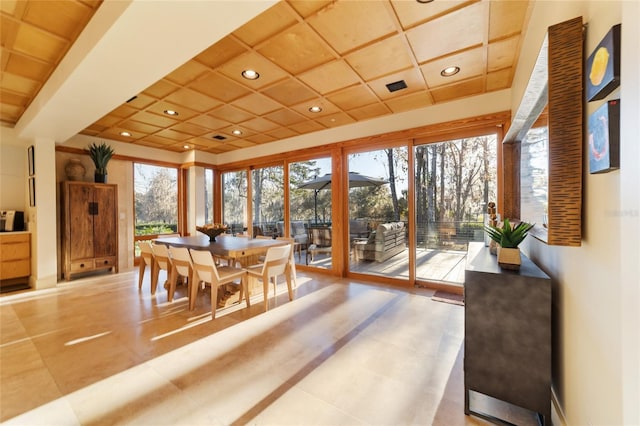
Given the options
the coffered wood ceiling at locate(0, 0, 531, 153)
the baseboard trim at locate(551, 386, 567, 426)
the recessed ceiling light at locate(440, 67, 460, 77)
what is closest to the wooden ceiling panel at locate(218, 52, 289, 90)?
the coffered wood ceiling at locate(0, 0, 531, 153)

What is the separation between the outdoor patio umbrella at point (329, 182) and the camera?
4.71 metres

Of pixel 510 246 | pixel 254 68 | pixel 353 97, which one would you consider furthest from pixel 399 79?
pixel 510 246

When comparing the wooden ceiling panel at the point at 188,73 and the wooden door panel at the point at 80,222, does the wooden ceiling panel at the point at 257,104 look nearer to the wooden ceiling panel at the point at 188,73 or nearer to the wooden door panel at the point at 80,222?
the wooden ceiling panel at the point at 188,73

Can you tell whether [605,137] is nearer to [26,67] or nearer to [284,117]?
[284,117]

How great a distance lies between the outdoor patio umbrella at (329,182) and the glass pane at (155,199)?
3544 mm

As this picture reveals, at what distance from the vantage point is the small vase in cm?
497

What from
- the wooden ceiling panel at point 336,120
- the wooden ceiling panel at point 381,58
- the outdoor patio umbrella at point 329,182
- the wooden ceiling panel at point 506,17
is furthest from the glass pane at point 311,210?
the wooden ceiling panel at point 506,17

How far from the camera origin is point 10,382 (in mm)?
1926

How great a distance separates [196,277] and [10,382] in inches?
61.6

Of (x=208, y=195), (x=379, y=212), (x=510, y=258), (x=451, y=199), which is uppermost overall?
(x=208, y=195)

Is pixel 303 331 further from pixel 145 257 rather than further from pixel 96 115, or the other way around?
pixel 96 115

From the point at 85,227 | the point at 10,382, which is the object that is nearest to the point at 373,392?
the point at 10,382

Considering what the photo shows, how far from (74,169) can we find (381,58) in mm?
5833

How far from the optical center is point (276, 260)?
3.37m
